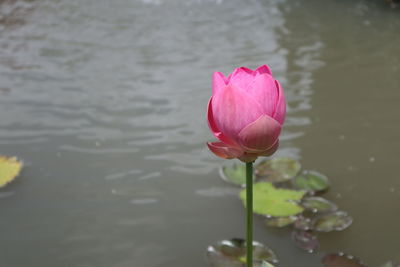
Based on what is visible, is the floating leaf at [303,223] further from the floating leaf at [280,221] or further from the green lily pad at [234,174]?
the green lily pad at [234,174]

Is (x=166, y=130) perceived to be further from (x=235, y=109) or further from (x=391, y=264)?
(x=235, y=109)

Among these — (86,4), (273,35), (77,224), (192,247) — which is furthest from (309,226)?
(86,4)

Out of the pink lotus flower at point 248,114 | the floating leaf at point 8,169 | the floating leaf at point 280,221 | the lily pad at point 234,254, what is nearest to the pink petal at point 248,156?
the pink lotus flower at point 248,114

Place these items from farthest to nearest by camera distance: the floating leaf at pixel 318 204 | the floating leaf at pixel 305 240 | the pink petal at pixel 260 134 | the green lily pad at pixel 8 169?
the green lily pad at pixel 8 169 → the floating leaf at pixel 318 204 → the floating leaf at pixel 305 240 → the pink petal at pixel 260 134

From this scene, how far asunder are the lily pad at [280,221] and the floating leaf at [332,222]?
0.06 metres

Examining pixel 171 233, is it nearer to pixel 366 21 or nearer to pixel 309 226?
pixel 309 226

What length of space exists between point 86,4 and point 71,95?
2.06 m

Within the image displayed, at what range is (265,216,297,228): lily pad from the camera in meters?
1.30

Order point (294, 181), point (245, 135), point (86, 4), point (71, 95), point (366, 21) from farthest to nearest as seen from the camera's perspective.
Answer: point (86, 4)
point (366, 21)
point (71, 95)
point (294, 181)
point (245, 135)

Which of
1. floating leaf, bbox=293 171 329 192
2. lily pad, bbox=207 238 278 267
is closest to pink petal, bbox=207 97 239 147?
lily pad, bbox=207 238 278 267

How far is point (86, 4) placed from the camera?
407cm

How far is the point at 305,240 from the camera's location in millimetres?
1258

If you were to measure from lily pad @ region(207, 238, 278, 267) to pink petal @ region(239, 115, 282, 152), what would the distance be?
1.88 ft

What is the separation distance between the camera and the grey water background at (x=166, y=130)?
132 cm
